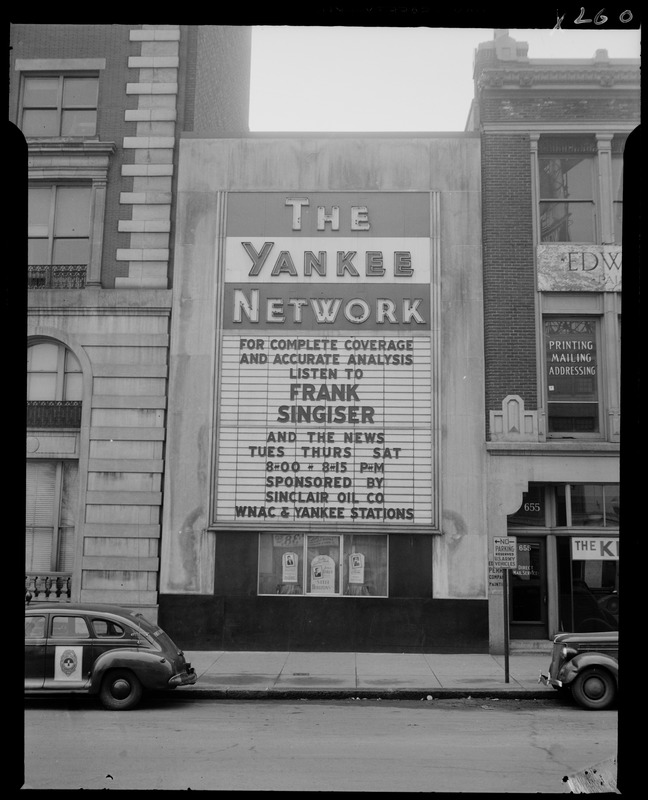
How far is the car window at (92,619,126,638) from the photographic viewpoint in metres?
12.3

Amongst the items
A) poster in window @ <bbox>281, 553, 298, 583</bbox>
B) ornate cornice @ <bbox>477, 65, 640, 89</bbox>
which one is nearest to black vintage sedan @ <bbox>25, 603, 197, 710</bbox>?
poster in window @ <bbox>281, 553, 298, 583</bbox>

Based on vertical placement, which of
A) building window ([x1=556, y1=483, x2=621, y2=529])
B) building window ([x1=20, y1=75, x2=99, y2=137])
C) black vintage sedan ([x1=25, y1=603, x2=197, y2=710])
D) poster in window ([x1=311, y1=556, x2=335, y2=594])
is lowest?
black vintage sedan ([x1=25, y1=603, x2=197, y2=710])

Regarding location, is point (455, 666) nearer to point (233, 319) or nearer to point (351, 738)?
point (351, 738)

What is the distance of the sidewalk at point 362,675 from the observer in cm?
1392

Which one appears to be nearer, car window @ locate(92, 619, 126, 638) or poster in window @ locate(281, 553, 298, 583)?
car window @ locate(92, 619, 126, 638)

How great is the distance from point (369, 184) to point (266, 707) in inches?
483

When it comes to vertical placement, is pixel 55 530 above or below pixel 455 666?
above

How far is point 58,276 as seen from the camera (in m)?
19.0

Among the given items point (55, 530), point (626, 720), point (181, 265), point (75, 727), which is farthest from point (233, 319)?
point (626, 720)

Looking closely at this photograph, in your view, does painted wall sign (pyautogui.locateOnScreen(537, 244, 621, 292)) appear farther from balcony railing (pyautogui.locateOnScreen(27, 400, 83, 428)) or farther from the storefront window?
balcony railing (pyautogui.locateOnScreen(27, 400, 83, 428))

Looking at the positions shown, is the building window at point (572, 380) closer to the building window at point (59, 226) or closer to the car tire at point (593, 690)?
A: the car tire at point (593, 690)

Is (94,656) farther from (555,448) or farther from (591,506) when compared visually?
(591,506)

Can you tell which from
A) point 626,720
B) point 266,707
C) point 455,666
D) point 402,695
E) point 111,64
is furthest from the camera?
point 111,64

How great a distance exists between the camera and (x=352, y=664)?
16344 millimetres
